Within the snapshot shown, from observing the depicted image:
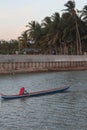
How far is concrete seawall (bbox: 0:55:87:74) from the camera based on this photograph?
246ft

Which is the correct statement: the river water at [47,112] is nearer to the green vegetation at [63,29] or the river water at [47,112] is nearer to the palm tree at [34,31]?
the green vegetation at [63,29]

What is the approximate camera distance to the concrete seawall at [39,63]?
246 feet

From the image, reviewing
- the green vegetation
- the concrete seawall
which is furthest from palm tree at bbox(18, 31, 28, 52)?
the concrete seawall

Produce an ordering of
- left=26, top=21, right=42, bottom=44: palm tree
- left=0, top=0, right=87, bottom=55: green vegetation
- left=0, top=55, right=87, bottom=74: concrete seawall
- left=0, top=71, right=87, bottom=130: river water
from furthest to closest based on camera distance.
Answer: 1. left=26, top=21, right=42, bottom=44: palm tree
2. left=0, top=0, right=87, bottom=55: green vegetation
3. left=0, top=55, right=87, bottom=74: concrete seawall
4. left=0, top=71, right=87, bottom=130: river water

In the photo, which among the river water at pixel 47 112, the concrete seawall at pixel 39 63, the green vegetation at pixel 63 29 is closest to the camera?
the river water at pixel 47 112

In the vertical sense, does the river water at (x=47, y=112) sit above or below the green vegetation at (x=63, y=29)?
below

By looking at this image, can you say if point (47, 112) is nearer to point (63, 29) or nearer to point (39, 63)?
point (39, 63)

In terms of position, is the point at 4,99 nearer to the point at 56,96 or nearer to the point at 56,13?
the point at 56,96

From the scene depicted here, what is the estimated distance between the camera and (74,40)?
321 ft

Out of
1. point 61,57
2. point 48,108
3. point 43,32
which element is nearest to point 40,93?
point 48,108

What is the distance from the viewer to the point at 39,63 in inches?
3123

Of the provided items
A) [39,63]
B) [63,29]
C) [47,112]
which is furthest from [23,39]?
[47,112]

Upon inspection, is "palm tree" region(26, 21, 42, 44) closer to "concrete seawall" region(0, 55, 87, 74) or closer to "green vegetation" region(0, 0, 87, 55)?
"green vegetation" region(0, 0, 87, 55)

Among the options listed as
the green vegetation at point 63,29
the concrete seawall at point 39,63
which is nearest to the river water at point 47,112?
the concrete seawall at point 39,63
